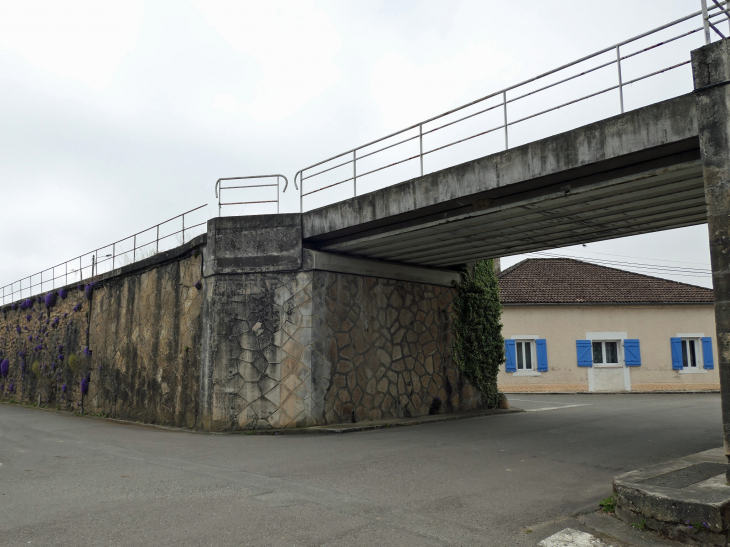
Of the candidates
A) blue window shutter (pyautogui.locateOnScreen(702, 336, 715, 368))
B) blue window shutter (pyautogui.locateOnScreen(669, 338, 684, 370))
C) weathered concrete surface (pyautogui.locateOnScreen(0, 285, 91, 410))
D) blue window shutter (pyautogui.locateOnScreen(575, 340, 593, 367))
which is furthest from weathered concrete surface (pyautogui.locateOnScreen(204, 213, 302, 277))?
blue window shutter (pyautogui.locateOnScreen(702, 336, 715, 368))

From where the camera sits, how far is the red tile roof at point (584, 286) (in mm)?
25594

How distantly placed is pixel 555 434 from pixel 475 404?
504 cm

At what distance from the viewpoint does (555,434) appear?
436 inches

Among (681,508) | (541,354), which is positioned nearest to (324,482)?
(681,508)

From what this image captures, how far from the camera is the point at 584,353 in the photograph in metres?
25.0

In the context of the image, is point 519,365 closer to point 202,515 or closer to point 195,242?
point 195,242

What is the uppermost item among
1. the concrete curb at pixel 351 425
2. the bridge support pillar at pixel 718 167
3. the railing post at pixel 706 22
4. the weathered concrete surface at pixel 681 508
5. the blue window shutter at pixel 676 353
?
the railing post at pixel 706 22

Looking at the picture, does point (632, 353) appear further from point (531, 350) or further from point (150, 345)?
point (150, 345)

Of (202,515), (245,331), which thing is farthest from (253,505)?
(245,331)

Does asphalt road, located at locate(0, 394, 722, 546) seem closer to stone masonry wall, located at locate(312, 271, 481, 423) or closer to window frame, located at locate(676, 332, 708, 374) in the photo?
stone masonry wall, located at locate(312, 271, 481, 423)

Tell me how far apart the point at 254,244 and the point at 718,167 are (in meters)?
9.21

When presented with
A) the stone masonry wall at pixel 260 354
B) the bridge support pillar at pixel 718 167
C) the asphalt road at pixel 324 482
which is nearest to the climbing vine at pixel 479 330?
the asphalt road at pixel 324 482

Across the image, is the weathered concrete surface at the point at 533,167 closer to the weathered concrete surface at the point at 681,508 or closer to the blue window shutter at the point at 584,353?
the weathered concrete surface at the point at 681,508

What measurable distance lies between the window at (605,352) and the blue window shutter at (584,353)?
0.54m
